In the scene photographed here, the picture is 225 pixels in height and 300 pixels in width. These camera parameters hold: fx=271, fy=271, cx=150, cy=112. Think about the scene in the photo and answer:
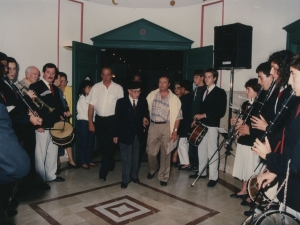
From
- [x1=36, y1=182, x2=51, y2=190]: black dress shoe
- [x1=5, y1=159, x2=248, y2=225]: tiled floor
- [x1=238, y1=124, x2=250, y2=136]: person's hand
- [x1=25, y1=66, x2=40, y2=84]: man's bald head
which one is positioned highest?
[x1=25, y1=66, x2=40, y2=84]: man's bald head

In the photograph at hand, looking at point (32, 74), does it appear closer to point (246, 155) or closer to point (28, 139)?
point (28, 139)

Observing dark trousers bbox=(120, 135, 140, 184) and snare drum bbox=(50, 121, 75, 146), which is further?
dark trousers bbox=(120, 135, 140, 184)

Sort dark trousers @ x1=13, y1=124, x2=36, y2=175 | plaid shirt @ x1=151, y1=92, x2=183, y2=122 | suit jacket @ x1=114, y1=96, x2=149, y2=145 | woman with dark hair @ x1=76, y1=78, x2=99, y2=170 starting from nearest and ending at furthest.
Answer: dark trousers @ x1=13, y1=124, x2=36, y2=175 → suit jacket @ x1=114, y1=96, x2=149, y2=145 → plaid shirt @ x1=151, y1=92, x2=183, y2=122 → woman with dark hair @ x1=76, y1=78, x2=99, y2=170

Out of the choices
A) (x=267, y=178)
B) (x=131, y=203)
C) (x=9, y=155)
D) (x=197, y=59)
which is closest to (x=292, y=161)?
(x=267, y=178)

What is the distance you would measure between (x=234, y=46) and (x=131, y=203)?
3013mm

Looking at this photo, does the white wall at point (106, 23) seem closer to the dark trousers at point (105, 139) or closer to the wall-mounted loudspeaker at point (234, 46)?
the wall-mounted loudspeaker at point (234, 46)

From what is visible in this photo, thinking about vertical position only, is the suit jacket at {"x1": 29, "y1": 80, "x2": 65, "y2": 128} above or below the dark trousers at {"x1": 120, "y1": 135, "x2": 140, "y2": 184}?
above

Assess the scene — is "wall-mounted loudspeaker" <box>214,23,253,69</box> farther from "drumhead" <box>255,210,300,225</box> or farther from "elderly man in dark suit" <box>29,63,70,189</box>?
"drumhead" <box>255,210,300,225</box>

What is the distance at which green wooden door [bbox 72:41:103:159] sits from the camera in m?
5.39

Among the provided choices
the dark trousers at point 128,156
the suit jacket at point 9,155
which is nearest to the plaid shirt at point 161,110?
the dark trousers at point 128,156

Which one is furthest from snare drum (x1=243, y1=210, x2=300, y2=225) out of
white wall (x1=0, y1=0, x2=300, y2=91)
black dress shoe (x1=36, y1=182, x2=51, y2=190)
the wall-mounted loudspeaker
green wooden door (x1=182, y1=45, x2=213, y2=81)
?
green wooden door (x1=182, y1=45, x2=213, y2=81)

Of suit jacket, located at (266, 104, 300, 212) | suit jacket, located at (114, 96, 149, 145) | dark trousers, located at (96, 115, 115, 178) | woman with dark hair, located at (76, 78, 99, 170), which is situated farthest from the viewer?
woman with dark hair, located at (76, 78, 99, 170)

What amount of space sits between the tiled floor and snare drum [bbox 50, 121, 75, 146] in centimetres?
69

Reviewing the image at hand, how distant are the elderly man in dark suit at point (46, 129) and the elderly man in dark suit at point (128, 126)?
950 millimetres
